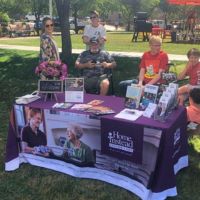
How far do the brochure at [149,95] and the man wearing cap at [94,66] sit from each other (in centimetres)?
190

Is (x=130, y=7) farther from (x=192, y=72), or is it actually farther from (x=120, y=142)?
(x=120, y=142)

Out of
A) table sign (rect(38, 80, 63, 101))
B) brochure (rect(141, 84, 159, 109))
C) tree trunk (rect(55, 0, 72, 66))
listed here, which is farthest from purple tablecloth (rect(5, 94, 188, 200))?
tree trunk (rect(55, 0, 72, 66))

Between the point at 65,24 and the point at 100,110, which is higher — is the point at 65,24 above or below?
above

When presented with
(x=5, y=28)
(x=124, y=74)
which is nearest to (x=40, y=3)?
(x=5, y=28)

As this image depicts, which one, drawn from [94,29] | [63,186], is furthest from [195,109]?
[94,29]

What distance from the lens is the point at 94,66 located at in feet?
19.2

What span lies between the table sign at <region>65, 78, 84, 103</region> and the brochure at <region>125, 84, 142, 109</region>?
1.73 ft

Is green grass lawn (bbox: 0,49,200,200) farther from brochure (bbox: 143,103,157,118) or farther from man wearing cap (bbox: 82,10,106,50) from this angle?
man wearing cap (bbox: 82,10,106,50)

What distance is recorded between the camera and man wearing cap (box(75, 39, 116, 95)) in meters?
5.82

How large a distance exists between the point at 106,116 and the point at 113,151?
0.33 meters

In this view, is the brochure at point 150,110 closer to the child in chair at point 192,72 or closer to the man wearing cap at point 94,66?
the child in chair at point 192,72

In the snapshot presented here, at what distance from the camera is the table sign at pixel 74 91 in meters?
4.16

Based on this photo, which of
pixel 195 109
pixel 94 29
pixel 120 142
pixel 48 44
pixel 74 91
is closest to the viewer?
pixel 120 142

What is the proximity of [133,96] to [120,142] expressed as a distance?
22.0 inches
